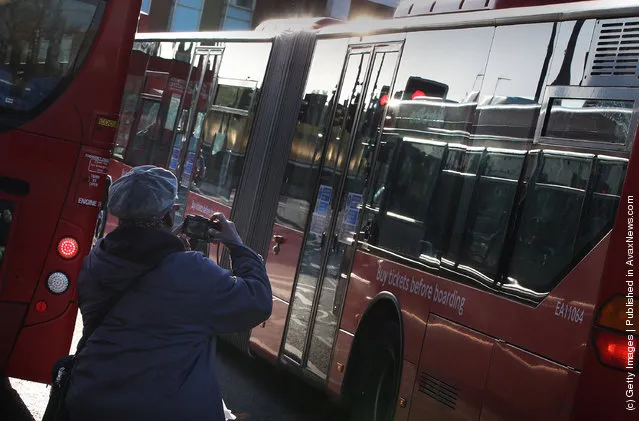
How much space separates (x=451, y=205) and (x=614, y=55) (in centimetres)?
152

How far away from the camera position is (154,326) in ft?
12.6

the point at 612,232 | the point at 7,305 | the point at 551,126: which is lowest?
the point at 7,305

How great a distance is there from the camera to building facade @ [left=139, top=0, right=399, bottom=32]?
1784 inches

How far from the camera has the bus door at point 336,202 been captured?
8.27 m

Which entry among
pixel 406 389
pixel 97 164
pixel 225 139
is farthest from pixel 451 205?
pixel 225 139

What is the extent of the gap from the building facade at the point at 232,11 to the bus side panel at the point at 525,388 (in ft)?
129

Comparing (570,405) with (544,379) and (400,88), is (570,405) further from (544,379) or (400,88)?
(400,88)

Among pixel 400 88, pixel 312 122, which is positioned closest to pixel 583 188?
pixel 400 88

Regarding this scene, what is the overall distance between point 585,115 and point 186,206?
6.93 meters

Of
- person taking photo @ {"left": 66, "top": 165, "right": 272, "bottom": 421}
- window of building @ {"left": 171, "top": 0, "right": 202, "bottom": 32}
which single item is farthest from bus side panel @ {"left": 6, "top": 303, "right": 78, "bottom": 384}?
window of building @ {"left": 171, "top": 0, "right": 202, "bottom": 32}

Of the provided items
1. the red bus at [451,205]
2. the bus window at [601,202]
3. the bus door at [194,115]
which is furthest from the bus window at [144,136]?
the bus window at [601,202]

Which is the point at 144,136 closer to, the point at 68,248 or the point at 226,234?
the point at 68,248

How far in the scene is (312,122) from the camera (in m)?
9.57

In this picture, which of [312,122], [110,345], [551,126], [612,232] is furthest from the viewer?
[312,122]
